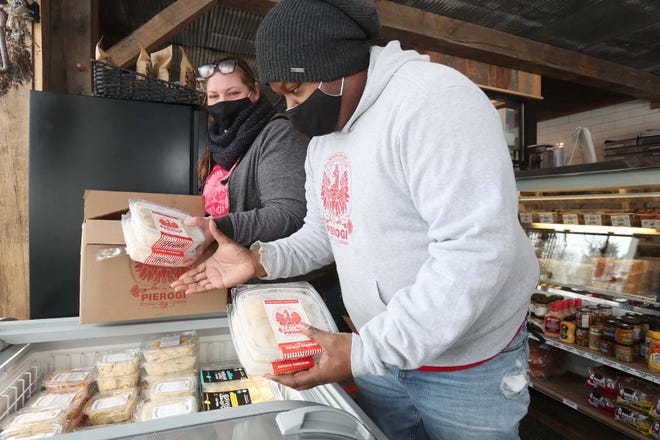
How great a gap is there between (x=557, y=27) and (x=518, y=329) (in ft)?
14.7

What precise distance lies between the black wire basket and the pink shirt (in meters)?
0.93

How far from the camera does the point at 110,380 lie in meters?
1.22

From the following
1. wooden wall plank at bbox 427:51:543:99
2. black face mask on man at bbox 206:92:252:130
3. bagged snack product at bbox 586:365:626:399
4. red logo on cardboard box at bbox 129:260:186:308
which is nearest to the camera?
red logo on cardboard box at bbox 129:260:186:308

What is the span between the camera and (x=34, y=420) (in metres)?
1.01

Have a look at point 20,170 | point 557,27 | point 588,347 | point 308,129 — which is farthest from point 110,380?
point 557,27

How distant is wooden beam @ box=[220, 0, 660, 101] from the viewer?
3.73 metres

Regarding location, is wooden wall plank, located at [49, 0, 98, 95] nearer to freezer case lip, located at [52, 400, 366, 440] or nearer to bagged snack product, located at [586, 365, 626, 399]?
freezer case lip, located at [52, 400, 366, 440]

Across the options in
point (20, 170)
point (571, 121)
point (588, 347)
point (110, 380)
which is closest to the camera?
point (110, 380)

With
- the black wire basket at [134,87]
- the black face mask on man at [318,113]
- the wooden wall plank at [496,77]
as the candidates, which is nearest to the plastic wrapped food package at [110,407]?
the black face mask on man at [318,113]

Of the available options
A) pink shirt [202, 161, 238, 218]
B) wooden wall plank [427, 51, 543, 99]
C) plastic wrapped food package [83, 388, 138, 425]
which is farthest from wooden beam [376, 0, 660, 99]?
plastic wrapped food package [83, 388, 138, 425]

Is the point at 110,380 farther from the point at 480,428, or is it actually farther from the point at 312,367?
the point at 480,428

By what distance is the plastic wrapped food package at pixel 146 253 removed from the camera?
3.71 feet

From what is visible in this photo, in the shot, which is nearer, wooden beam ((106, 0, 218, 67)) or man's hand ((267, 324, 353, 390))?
man's hand ((267, 324, 353, 390))

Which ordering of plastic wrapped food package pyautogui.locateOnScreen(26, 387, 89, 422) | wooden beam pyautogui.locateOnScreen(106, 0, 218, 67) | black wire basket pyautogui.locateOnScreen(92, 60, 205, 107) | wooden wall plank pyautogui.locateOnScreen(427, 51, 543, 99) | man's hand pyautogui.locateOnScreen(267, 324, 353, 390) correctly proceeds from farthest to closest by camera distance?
wooden wall plank pyautogui.locateOnScreen(427, 51, 543, 99) → wooden beam pyautogui.locateOnScreen(106, 0, 218, 67) → black wire basket pyautogui.locateOnScreen(92, 60, 205, 107) → plastic wrapped food package pyautogui.locateOnScreen(26, 387, 89, 422) → man's hand pyautogui.locateOnScreen(267, 324, 353, 390)
